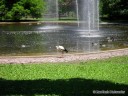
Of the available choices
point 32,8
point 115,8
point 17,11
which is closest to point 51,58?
point 17,11

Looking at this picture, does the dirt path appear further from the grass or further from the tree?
the tree

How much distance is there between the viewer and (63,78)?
12.6 m

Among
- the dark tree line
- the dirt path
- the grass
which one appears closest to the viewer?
the grass

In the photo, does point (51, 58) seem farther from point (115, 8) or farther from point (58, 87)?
point (115, 8)

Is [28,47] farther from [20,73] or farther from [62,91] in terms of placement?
[62,91]

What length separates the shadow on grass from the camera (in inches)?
378

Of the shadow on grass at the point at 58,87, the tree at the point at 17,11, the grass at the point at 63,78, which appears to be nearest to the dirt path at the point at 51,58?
the grass at the point at 63,78

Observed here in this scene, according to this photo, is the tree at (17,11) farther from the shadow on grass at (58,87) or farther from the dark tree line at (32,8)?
the shadow on grass at (58,87)

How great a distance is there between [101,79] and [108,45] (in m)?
13.5

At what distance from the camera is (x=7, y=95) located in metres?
9.12

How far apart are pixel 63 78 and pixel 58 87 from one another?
218 centimetres

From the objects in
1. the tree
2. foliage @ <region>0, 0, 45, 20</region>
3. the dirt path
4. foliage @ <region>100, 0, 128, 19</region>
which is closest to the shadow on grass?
the dirt path

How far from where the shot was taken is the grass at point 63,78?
9938 mm

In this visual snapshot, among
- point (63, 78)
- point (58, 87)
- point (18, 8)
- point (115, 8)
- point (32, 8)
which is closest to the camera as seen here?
point (58, 87)
